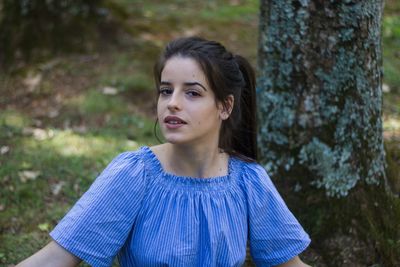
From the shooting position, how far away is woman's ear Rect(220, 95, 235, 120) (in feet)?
7.97

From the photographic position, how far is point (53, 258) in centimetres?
221

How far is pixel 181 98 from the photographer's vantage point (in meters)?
2.27

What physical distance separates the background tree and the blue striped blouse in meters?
0.76

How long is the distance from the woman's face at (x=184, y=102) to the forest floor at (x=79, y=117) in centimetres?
121

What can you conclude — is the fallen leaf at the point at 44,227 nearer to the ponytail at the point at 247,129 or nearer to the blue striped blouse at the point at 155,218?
the blue striped blouse at the point at 155,218

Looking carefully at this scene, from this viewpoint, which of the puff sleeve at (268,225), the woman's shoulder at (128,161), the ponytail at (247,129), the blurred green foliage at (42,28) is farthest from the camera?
the blurred green foliage at (42,28)

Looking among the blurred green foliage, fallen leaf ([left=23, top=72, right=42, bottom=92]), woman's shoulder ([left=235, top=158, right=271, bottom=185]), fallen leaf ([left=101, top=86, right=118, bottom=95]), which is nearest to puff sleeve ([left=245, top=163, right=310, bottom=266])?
woman's shoulder ([left=235, top=158, right=271, bottom=185])

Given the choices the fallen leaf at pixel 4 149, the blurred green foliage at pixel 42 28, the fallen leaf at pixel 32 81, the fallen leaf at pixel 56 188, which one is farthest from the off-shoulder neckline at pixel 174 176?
the blurred green foliage at pixel 42 28

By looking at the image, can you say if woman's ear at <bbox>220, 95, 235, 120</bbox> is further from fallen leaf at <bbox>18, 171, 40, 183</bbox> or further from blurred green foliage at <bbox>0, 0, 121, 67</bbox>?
blurred green foliage at <bbox>0, 0, 121, 67</bbox>

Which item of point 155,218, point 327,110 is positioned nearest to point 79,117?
point 327,110

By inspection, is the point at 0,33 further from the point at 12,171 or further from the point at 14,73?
the point at 12,171

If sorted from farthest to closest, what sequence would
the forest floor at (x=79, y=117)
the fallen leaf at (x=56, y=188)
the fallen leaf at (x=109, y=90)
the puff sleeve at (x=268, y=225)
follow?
the fallen leaf at (x=109, y=90)
the fallen leaf at (x=56, y=188)
the forest floor at (x=79, y=117)
the puff sleeve at (x=268, y=225)

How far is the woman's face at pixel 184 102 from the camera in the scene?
2.26m

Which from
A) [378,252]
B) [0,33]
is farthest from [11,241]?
[0,33]
